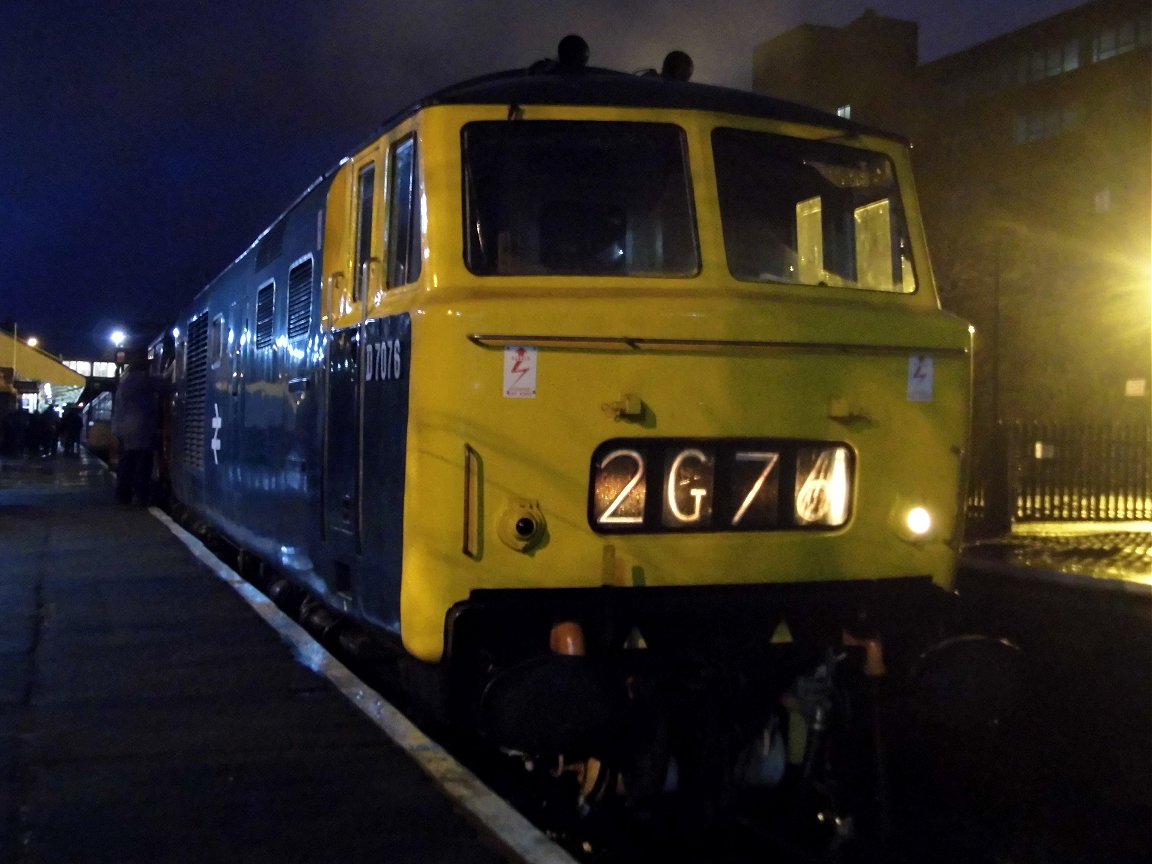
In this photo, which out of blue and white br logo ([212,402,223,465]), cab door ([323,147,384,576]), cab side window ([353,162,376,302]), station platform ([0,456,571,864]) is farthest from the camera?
blue and white br logo ([212,402,223,465])

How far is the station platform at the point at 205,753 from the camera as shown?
4484mm

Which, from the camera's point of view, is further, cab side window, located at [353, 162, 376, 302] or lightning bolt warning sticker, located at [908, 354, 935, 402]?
cab side window, located at [353, 162, 376, 302]

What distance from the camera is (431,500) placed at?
4.73 meters

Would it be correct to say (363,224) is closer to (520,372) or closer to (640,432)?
(520,372)

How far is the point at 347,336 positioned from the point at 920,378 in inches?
97.5

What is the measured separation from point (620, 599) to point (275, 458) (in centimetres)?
319

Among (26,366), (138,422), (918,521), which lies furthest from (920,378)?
(26,366)

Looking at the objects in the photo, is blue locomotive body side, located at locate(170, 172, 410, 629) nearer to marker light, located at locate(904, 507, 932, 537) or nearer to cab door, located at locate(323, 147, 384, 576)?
cab door, located at locate(323, 147, 384, 576)

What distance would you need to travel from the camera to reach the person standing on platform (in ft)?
50.7

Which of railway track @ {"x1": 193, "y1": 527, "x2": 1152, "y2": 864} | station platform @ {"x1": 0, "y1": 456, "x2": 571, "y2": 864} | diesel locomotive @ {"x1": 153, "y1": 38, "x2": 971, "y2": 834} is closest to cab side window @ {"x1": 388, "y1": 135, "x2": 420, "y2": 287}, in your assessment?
diesel locomotive @ {"x1": 153, "y1": 38, "x2": 971, "y2": 834}

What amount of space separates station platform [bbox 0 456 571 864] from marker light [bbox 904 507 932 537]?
6.63 feet

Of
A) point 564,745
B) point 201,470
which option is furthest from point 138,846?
point 201,470

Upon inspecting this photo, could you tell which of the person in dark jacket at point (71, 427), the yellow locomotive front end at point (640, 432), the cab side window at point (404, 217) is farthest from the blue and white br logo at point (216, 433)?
the person in dark jacket at point (71, 427)

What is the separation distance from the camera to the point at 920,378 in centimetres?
539
